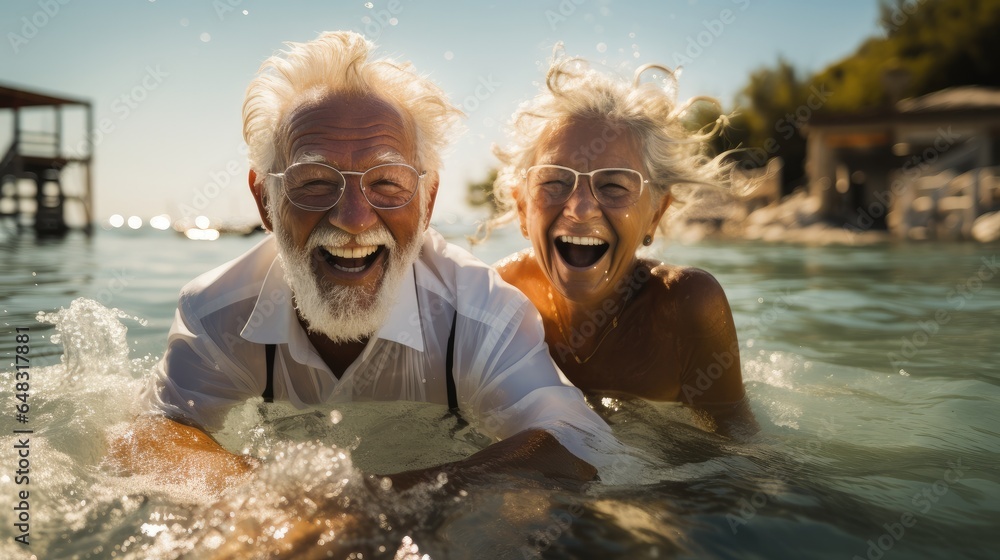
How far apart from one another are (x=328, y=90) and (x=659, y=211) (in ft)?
5.79

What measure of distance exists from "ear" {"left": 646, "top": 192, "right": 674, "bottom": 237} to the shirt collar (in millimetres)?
1411

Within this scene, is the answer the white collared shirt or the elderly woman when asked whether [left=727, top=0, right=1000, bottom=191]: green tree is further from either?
the white collared shirt

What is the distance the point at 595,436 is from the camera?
2.68m

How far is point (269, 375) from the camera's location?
302cm

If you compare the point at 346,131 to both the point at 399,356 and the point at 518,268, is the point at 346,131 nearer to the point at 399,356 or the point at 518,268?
the point at 399,356

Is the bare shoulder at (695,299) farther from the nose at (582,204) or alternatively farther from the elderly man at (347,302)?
the elderly man at (347,302)

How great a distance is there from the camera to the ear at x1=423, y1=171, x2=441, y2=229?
3.23m

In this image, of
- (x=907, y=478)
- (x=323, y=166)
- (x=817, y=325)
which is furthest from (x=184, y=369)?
(x=817, y=325)

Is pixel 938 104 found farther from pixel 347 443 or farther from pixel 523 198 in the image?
pixel 347 443

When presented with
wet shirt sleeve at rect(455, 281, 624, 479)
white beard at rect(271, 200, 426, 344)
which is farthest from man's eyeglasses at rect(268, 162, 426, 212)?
wet shirt sleeve at rect(455, 281, 624, 479)

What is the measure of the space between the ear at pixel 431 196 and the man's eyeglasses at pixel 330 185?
1.05ft

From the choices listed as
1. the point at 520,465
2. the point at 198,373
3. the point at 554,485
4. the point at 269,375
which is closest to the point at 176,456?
the point at 198,373

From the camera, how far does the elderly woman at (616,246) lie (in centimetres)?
340

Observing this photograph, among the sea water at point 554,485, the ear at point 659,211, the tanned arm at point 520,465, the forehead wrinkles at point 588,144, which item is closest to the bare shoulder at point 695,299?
the ear at point 659,211
